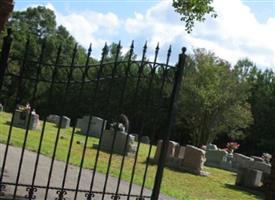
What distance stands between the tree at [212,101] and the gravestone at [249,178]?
1044 inches

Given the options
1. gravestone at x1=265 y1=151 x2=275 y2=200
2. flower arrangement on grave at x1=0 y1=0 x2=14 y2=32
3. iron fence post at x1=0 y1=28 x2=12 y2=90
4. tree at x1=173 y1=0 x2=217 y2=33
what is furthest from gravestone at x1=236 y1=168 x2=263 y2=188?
iron fence post at x1=0 y1=28 x2=12 y2=90

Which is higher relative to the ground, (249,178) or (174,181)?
(249,178)

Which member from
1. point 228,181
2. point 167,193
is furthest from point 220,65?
point 167,193

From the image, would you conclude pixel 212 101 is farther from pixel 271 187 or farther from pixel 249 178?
pixel 271 187

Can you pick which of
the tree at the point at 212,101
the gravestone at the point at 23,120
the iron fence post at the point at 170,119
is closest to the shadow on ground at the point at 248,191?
the gravestone at the point at 23,120

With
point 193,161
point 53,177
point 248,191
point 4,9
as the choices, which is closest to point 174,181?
point 248,191

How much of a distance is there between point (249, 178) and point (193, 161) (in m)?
2.08

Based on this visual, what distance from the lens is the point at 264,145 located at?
2146 inches

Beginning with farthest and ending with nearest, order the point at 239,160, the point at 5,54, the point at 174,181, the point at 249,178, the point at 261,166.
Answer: the point at 239,160 → the point at 261,166 → the point at 249,178 → the point at 174,181 → the point at 5,54

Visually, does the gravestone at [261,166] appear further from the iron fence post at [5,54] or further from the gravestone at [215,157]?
the iron fence post at [5,54]

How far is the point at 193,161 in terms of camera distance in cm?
1955

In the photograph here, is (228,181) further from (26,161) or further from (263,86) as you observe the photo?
(263,86)

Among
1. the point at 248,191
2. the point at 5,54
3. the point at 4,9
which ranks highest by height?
the point at 4,9

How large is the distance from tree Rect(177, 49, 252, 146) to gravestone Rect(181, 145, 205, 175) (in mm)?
26155
